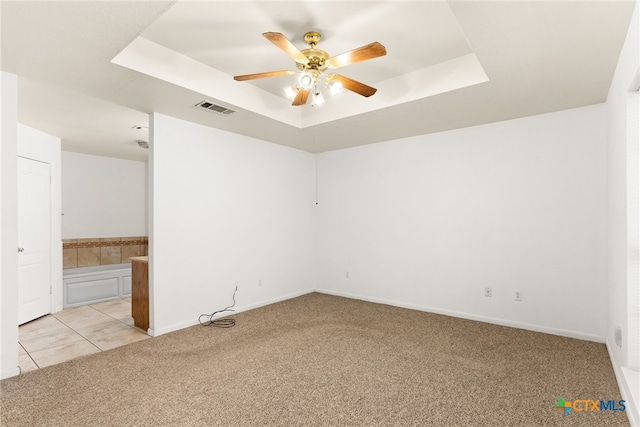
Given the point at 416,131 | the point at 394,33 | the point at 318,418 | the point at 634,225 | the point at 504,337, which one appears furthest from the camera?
the point at 416,131

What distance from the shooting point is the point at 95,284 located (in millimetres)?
5320

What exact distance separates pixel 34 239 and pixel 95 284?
125 centimetres

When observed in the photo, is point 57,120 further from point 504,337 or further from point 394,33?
point 504,337

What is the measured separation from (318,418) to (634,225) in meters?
2.46

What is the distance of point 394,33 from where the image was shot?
106 inches

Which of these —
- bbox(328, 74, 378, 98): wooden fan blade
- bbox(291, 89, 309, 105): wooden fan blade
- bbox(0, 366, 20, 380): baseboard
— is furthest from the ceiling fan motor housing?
bbox(0, 366, 20, 380): baseboard

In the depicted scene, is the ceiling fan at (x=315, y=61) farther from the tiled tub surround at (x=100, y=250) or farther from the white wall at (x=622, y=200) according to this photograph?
the tiled tub surround at (x=100, y=250)

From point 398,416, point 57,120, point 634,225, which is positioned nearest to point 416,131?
point 634,225

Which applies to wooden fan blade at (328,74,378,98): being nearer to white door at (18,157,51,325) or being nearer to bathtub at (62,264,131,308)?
white door at (18,157,51,325)

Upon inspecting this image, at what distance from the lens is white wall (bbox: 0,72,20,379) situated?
266 cm

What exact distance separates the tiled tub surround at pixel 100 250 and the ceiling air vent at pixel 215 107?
3.87 meters

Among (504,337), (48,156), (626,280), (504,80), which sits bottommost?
(504,337)

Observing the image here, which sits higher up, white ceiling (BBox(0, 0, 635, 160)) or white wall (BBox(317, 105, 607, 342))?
white ceiling (BBox(0, 0, 635, 160))

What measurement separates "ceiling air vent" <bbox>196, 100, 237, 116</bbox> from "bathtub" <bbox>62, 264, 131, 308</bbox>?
3.65 m
